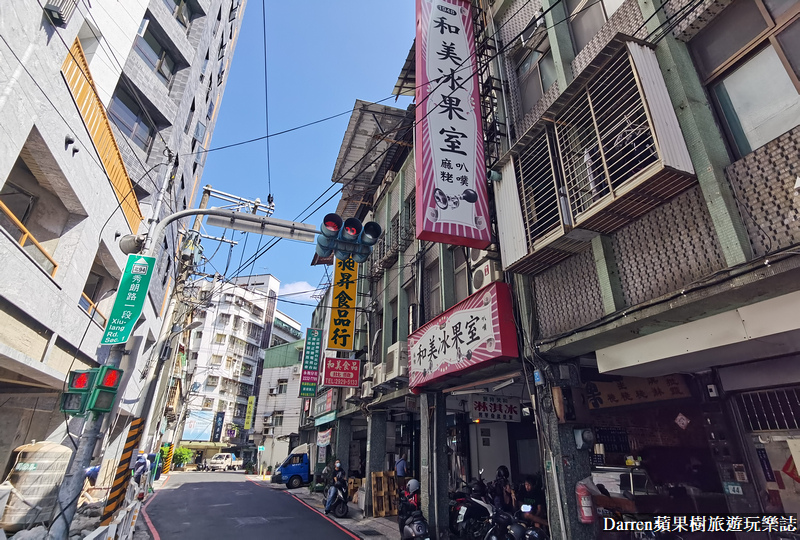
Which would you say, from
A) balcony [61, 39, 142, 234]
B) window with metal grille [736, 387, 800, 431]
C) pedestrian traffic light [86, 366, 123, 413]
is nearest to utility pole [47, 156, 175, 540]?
pedestrian traffic light [86, 366, 123, 413]

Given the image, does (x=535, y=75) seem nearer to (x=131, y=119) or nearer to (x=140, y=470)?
(x=131, y=119)

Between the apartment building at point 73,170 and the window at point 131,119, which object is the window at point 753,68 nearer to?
the apartment building at point 73,170

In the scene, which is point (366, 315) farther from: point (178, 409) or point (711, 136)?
point (178, 409)

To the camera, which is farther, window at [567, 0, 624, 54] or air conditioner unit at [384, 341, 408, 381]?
air conditioner unit at [384, 341, 408, 381]

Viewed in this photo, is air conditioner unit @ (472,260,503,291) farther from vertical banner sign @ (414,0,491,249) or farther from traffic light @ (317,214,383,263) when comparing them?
traffic light @ (317,214,383,263)

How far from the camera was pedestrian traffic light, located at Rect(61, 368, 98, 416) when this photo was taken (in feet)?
20.1

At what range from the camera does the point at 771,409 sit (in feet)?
20.4

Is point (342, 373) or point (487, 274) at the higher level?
point (487, 274)

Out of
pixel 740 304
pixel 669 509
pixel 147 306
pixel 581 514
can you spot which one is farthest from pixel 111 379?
pixel 147 306

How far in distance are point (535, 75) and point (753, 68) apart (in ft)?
17.5

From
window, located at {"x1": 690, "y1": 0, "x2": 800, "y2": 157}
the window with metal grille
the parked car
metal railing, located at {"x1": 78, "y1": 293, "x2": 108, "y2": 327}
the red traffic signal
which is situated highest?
window, located at {"x1": 690, "y1": 0, "x2": 800, "y2": 157}

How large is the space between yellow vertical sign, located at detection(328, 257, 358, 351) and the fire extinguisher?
1169cm

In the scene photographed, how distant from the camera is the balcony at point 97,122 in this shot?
29.5ft

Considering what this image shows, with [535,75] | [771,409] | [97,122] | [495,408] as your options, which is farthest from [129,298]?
[771,409]
